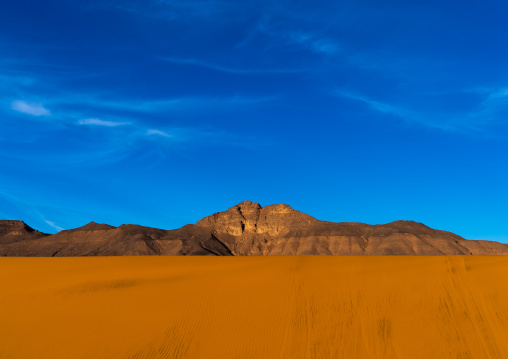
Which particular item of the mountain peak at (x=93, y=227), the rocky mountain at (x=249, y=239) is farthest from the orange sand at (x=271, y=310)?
the mountain peak at (x=93, y=227)

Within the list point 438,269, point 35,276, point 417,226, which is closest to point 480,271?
point 438,269

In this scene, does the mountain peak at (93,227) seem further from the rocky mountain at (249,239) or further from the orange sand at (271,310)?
the orange sand at (271,310)

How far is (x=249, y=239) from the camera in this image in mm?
157375

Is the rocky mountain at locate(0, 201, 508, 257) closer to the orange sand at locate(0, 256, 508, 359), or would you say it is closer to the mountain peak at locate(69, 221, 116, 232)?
the mountain peak at locate(69, 221, 116, 232)

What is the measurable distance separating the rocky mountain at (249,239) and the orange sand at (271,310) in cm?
10656

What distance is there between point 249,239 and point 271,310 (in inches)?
5609

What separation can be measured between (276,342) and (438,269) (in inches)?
311

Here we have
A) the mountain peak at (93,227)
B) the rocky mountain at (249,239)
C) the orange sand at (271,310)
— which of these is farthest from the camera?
the mountain peak at (93,227)

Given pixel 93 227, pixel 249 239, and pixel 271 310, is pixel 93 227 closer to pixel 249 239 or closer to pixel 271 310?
pixel 249 239

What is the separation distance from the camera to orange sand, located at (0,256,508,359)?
1385 cm

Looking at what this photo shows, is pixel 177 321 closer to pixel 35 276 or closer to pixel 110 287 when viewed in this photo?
pixel 110 287

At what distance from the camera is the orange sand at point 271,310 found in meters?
13.9

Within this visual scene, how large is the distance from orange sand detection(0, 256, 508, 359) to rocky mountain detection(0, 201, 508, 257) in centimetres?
10656

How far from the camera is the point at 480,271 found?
18.1 metres
